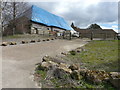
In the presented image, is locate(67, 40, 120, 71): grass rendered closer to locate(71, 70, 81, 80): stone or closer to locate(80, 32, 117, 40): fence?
locate(71, 70, 81, 80): stone

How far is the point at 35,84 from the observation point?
2.67 metres

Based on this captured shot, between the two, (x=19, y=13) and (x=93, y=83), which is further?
(x=19, y=13)

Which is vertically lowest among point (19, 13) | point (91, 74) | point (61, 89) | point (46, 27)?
point (61, 89)

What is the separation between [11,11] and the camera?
19234 mm

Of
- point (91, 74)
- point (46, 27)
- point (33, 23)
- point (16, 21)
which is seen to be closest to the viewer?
point (91, 74)

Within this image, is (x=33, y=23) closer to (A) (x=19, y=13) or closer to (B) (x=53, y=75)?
(A) (x=19, y=13)

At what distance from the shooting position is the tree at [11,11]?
1809cm

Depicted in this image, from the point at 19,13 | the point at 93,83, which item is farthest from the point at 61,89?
the point at 19,13

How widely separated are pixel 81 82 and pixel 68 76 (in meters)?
0.36

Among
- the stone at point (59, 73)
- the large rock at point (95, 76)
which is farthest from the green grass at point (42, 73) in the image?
the large rock at point (95, 76)

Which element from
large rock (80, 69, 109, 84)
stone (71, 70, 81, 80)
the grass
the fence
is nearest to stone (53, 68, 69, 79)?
stone (71, 70, 81, 80)

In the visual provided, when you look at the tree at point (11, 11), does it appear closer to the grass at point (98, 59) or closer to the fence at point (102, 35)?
the fence at point (102, 35)

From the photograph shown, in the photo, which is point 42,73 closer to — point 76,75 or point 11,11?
point 76,75

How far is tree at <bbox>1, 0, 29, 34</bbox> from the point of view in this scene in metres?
18.1
